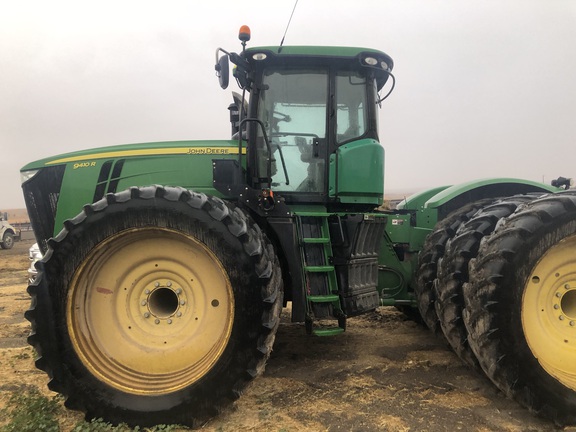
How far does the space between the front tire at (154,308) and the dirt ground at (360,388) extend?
1.12 ft

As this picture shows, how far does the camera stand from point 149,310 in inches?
127

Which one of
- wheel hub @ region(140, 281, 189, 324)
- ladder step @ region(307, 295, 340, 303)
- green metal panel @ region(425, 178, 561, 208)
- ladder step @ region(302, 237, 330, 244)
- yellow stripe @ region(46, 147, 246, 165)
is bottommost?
ladder step @ region(307, 295, 340, 303)

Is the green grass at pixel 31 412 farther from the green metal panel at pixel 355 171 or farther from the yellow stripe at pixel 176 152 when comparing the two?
the green metal panel at pixel 355 171

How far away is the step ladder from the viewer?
11.7ft

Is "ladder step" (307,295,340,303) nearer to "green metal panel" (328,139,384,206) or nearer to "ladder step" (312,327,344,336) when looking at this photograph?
"ladder step" (312,327,344,336)

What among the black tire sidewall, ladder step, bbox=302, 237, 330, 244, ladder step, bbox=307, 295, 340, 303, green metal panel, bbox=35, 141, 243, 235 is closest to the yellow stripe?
green metal panel, bbox=35, 141, 243, 235

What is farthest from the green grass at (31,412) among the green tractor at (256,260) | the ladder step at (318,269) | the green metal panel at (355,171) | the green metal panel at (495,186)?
the green metal panel at (495,186)

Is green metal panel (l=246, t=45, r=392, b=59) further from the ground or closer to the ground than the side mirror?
further from the ground

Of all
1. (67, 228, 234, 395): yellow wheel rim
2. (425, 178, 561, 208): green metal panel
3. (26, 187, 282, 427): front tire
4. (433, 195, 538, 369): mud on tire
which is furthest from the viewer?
(425, 178, 561, 208): green metal panel

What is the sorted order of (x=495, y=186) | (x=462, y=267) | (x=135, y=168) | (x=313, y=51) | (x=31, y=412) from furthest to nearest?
1. (x=495, y=186)
2. (x=135, y=168)
3. (x=313, y=51)
4. (x=462, y=267)
5. (x=31, y=412)

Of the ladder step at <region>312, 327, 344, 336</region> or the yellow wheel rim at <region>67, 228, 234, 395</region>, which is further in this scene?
the ladder step at <region>312, 327, 344, 336</region>

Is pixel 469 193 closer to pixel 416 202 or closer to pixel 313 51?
pixel 416 202

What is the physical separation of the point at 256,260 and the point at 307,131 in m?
1.51

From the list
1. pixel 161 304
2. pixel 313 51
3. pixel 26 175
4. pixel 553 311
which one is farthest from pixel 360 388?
pixel 26 175
